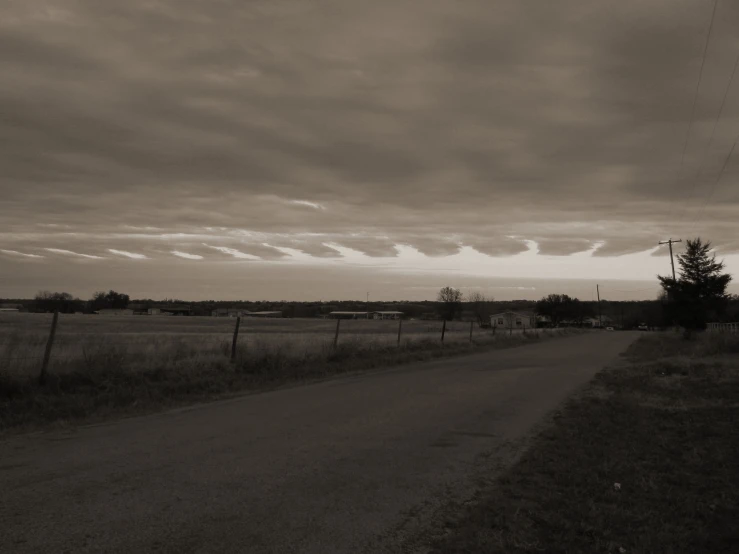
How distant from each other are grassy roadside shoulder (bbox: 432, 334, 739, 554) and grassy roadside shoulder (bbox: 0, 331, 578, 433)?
716 centimetres

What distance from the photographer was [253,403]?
1112cm

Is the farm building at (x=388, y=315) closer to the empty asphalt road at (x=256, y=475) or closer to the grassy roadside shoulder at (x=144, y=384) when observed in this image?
the grassy roadside shoulder at (x=144, y=384)

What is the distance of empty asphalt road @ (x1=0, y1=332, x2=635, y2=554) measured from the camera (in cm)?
430

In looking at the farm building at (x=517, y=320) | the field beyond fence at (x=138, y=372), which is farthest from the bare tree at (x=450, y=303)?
the field beyond fence at (x=138, y=372)

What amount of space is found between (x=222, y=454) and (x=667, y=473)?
5256 millimetres

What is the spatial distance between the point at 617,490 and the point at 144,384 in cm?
1015

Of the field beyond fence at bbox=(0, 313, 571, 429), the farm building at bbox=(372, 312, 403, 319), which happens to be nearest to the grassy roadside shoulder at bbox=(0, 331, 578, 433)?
the field beyond fence at bbox=(0, 313, 571, 429)

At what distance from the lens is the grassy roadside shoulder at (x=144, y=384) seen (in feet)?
32.2


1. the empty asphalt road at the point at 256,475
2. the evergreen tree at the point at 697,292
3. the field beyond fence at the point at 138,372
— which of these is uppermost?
the evergreen tree at the point at 697,292

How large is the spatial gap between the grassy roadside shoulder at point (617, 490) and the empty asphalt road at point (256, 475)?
43cm

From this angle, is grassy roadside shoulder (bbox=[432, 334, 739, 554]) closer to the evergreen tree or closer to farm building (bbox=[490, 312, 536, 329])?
the evergreen tree

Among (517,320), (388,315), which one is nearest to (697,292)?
(517,320)

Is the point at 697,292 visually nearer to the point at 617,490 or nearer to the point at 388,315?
the point at 617,490

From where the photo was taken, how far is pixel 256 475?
19.4ft
